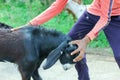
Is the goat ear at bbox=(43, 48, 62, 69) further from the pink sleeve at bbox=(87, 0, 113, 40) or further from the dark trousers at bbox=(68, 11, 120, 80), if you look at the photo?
the dark trousers at bbox=(68, 11, 120, 80)

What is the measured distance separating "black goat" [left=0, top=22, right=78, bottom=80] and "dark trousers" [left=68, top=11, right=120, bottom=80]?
39 centimetres

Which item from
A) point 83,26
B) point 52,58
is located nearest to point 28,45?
point 52,58

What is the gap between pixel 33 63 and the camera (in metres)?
4.18

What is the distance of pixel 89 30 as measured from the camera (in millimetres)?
4500

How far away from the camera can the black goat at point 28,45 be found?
13.7 ft

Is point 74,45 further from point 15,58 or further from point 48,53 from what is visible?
point 15,58

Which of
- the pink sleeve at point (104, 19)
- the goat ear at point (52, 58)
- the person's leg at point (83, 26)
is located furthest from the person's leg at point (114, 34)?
the goat ear at point (52, 58)

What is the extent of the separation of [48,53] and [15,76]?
60.0 inches

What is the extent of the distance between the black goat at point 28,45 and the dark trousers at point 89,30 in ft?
1.27

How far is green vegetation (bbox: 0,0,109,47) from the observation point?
8234 millimetres

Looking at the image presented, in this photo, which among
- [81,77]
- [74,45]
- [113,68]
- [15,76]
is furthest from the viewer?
[113,68]

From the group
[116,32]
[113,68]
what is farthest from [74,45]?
[113,68]

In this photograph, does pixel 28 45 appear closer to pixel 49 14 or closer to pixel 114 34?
pixel 49 14

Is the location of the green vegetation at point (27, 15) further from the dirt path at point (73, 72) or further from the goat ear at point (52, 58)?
the goat ear at point (52, 58)
